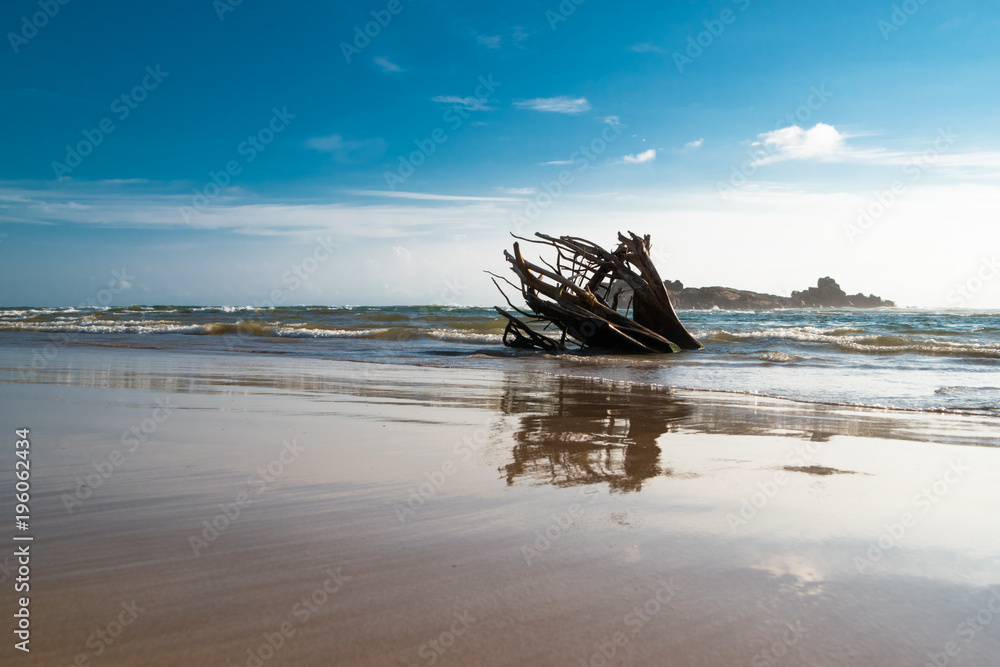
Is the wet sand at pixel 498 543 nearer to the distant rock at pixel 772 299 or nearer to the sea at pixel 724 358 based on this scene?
the sea at pixel 724 358

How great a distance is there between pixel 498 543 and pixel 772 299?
65.3m

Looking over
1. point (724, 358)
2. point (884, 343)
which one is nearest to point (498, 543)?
point (724, 358)

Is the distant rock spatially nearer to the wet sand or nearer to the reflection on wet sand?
the reflection on wet sand

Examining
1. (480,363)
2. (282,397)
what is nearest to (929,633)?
(282,397)

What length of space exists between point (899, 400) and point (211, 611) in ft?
23.8

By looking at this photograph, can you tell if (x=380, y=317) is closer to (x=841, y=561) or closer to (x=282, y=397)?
(x=282, y=397)

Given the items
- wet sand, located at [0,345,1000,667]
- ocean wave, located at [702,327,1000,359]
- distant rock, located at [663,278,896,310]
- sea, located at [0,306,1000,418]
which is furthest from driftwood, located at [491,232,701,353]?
distant rock, located at [663,278,896,310]

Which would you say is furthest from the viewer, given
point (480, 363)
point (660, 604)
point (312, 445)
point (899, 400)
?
point (480, 363)

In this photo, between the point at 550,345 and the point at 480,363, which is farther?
the point at 550,345

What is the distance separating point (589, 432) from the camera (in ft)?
14.8

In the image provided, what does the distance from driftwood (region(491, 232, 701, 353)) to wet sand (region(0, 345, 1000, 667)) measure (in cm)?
796

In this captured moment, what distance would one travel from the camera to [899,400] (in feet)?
21.9

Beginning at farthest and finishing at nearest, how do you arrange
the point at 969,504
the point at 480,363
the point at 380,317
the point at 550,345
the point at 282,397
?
1. the point at 380,317
2. the point at 550,345
3. the point at 480,363
4. the point at 282,397
5. the point at 969,504

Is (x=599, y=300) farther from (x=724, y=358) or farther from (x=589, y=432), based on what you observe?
(x=589, y=432)
